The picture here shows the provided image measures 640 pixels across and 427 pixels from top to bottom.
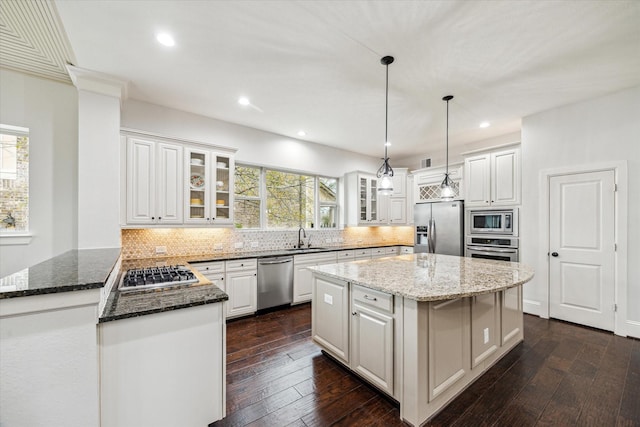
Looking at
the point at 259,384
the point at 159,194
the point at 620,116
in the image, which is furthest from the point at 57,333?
the point at 620,116

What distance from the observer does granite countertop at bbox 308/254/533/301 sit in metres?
1.76

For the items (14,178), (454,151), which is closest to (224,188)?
(14,178)

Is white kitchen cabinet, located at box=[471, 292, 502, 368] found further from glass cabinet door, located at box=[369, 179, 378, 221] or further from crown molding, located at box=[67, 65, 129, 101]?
crown molding, located at box=[67, 65, 129, 101]

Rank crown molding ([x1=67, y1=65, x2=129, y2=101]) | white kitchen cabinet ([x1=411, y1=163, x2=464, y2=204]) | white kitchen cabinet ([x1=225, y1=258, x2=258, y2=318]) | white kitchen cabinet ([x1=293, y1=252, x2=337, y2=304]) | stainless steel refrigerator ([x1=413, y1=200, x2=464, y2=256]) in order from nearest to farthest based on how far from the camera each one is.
Result: crown molding ([x1=67, y1=65, x2=129, y2=101]) → white kitchen cabinet ([x1=225, y1=258, x2=258, y2=318]) → white kitchen cabinet ([x1=293, y1=252, x2=337, y2=304]) → stainless steel refrigerator ([x1=413, y1=200, x2=464, y2=256]) → white kitchen cabinet ([x1=411, y1=163, x2=464, y2=204])

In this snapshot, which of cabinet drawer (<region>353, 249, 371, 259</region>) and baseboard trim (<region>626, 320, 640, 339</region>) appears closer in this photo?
baseboard trim (<region>626, 320, 640, 339</region>)

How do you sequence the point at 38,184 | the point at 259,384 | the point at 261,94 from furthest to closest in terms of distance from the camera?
1. the point at 261,94
2. the point at 38,184
3. the point at 259,384

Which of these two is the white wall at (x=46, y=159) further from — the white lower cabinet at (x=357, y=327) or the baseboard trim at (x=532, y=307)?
the baseboard trim at (x=532, y=307)

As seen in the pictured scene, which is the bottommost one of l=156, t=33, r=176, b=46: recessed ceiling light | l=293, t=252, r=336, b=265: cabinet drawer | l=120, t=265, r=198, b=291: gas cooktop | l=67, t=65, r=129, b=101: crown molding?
l=293, t=252, r=336, b=265: cabinet drawer

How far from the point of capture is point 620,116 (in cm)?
313

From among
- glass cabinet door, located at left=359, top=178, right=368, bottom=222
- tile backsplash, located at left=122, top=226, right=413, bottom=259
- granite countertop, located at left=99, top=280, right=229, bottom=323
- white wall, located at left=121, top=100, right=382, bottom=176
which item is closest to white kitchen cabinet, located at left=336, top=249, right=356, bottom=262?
tile backsplash, located at left=122, top=226, right=413, bottom=259

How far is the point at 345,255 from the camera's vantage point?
4.73 meters

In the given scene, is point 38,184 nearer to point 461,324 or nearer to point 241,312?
point 241,312

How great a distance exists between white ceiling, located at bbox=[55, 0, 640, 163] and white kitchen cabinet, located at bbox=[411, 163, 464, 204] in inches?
50.6

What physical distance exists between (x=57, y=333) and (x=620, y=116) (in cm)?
553
